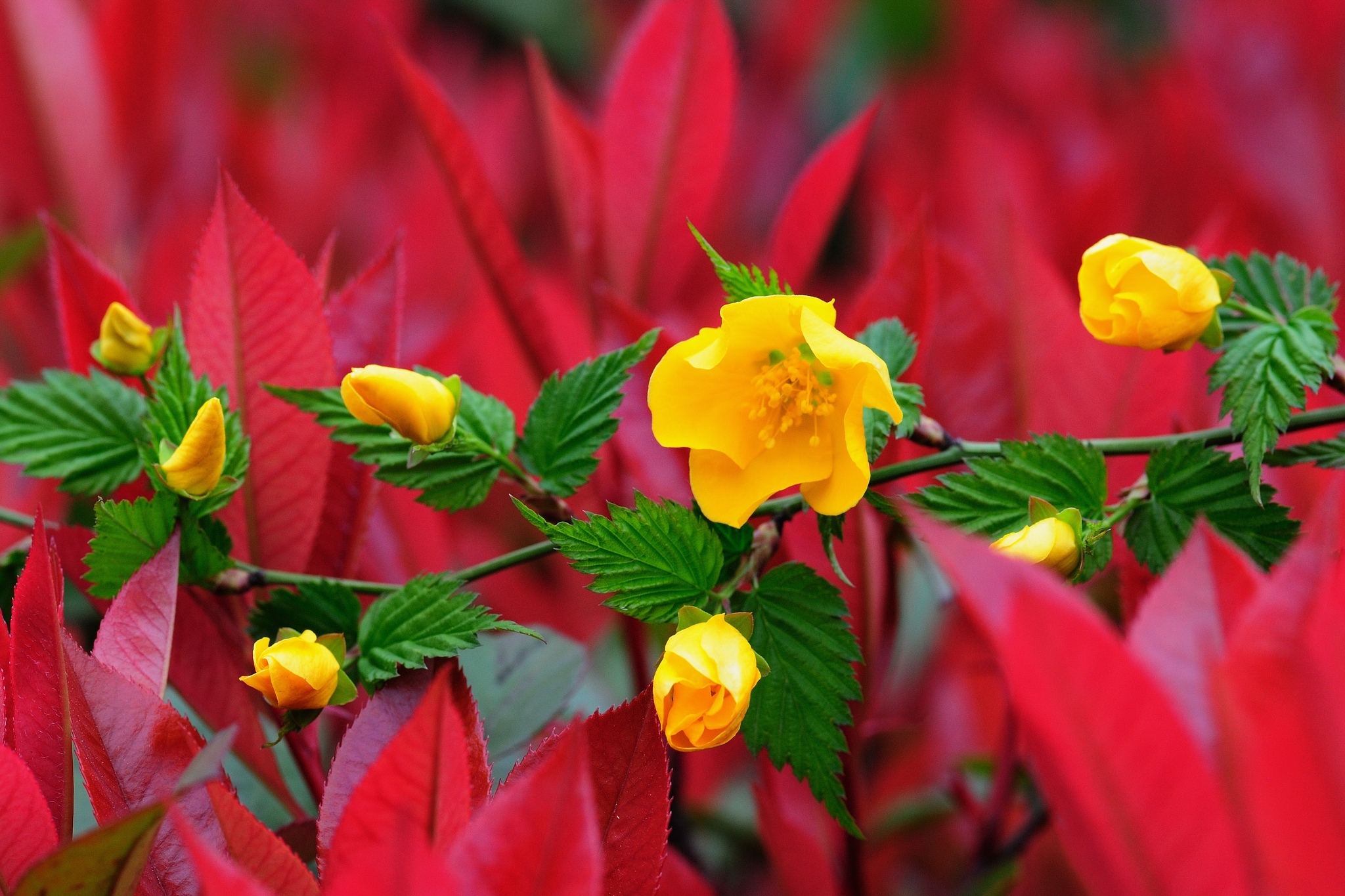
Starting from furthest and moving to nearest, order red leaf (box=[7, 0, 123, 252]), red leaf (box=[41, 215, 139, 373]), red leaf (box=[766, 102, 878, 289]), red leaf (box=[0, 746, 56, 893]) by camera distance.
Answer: red leaf (box=[7, 0, 123, 252]) → red leaf (box=[766, 102, 878, 289]) → red leaf (box=[41, 215, 139, 373]) → red leaf (box=[0, 746, 56, 893])

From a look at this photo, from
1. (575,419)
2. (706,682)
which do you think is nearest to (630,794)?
(706,682)

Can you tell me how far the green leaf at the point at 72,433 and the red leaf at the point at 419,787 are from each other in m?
0.26

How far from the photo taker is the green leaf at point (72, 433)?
1.94 feet

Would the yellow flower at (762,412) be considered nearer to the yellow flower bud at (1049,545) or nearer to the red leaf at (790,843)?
the yellow flower bud at (1049,545)

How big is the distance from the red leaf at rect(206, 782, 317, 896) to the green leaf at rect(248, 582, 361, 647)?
11 cm

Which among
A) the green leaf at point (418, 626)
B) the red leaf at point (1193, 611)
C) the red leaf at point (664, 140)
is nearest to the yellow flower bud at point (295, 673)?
the green leaf at point (418, 626)

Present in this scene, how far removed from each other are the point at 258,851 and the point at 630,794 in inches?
6.4

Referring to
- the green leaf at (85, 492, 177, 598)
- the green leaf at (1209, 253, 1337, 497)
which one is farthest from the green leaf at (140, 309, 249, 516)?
the green leaf at (1209, 253, 1337, 497)

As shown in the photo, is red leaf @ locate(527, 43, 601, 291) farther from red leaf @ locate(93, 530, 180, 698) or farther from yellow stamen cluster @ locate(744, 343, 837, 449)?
red leaf @ locate(93, 530, 180, 698)

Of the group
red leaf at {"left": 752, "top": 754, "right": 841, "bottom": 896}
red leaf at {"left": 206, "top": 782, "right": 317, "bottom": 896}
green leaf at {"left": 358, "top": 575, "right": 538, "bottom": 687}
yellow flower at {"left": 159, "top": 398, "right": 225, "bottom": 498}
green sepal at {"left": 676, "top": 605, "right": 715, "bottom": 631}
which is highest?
yellow flower at {"left": 159, "top": 398, "right": 225, "bottom": 498}

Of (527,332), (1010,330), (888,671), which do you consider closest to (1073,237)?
(1010,330)

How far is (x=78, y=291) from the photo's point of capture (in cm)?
71

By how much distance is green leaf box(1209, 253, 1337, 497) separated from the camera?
492mm

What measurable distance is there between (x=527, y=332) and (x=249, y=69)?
147cm
